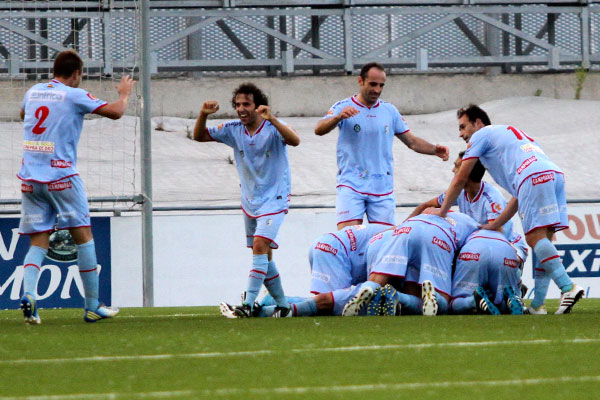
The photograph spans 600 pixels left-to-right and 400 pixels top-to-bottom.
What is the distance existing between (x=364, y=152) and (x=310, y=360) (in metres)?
5.42

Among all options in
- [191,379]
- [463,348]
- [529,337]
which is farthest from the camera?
[529,337]

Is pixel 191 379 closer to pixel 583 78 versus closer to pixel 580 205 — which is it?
pixel 580 205

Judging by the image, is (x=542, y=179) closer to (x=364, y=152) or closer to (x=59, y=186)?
(x=364, y=152)

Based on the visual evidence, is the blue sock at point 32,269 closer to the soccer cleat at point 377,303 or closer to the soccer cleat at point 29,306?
the soccer cleat at point 29,306

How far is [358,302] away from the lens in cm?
845

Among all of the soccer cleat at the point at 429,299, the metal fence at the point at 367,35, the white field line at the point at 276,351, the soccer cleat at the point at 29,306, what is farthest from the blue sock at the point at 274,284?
the metal fence at the point at 367,35

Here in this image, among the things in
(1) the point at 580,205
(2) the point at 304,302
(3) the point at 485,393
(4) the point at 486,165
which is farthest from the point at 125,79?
(1) the point at 580,205

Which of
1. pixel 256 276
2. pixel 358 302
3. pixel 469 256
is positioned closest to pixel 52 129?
pixel 256 276

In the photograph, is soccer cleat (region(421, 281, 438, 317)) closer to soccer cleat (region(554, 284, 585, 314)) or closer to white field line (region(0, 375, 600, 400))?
soccer cleat (region(554, 284, 585, 314))

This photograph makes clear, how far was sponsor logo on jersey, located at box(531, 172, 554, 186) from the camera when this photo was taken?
8531mm

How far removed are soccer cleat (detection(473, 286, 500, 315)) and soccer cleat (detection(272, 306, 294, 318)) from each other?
1435 mm

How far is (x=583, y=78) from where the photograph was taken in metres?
24.3

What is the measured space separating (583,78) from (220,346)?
65.4 feet

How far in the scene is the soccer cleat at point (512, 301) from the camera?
873 cm
